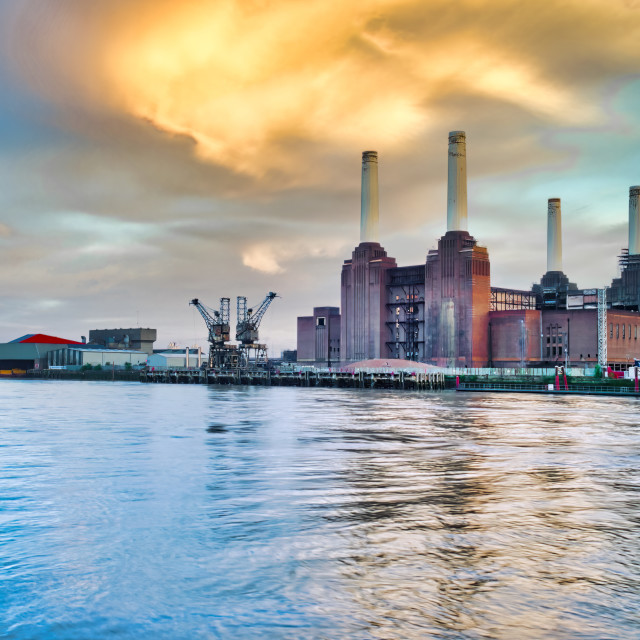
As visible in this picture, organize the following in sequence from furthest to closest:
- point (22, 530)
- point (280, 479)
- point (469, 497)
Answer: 1. point (280, 479)
2. point (469, 497)
3. point (22, 530)

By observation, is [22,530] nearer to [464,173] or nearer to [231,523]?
[231,523]

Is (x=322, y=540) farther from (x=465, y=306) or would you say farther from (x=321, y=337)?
(x=321, y=337)

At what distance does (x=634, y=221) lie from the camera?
5802 inches

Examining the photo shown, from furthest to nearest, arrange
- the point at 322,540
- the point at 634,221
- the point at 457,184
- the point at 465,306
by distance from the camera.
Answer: the point at 634,221 < the point at 465,306 < the point at 457,184 < the point at 322,540

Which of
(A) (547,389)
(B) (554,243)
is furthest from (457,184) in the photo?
(A) (547,389)

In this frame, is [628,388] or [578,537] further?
[628,388]

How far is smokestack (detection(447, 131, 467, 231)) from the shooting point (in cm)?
12656

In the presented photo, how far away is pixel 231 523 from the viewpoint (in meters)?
19.8

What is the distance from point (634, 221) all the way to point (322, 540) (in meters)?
145

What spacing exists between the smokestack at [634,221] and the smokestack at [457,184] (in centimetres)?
3877

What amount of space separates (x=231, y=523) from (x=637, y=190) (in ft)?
471

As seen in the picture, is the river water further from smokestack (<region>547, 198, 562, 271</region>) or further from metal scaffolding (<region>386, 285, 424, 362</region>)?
smokestack (<region>547, 198, 562, 271</region>)

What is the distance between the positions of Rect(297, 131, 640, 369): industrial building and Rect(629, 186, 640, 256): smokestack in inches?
7.6

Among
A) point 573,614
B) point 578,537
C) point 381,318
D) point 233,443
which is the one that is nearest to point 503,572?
point 573,614
